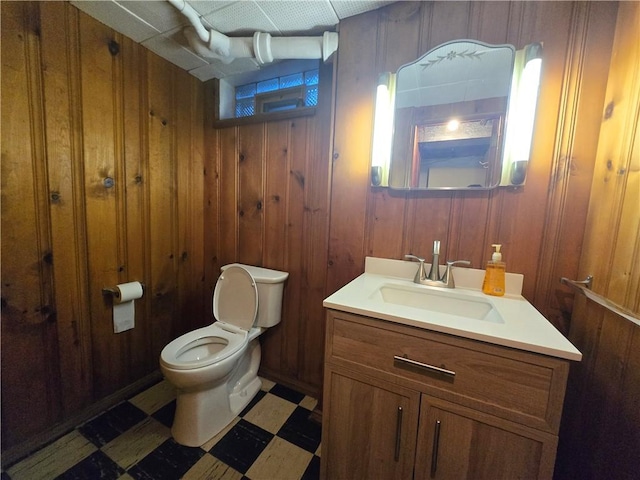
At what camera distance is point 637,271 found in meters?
0.68

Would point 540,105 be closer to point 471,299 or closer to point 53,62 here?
point 471,299

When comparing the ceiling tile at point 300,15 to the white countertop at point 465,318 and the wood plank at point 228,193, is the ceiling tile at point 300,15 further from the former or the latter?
the white countertop at point 465,318

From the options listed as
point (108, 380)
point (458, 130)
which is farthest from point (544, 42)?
point (108, 380)

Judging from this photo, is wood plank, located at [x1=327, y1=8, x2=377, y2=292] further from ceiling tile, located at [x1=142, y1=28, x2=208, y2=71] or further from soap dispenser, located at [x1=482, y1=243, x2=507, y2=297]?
ceiling tile, located at [x1=142, y1=28, x2=208, y2=71]

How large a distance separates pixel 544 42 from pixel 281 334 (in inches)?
76.3

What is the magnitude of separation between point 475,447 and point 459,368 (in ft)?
0.77

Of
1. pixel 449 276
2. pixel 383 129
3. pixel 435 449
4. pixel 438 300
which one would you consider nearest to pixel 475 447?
pixel 435 449

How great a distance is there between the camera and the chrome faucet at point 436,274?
3.47 feet

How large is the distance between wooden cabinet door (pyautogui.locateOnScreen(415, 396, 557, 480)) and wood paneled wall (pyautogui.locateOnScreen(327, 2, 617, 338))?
0.55 metres

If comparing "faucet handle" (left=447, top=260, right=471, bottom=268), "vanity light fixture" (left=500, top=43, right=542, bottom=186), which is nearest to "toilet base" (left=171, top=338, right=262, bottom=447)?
"faucet handle" (left=447, top=260, right=471, bottom=268)

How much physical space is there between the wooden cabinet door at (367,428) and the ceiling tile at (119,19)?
1.90 meters

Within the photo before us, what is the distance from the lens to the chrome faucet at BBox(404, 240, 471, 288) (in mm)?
1059

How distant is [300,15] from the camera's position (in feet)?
3.89

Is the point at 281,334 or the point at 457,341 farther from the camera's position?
the point at 281,334
